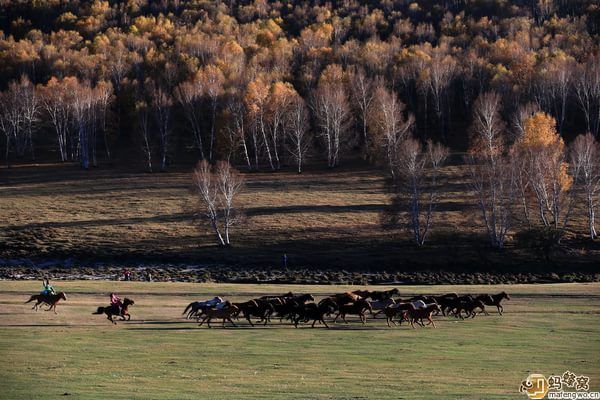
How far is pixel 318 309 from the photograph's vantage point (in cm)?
3444

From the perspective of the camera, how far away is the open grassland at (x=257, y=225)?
243 ft

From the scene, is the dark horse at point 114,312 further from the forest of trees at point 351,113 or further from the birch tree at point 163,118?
the birch tree at point 163,118

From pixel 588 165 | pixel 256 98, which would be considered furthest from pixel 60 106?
pixel 588 165

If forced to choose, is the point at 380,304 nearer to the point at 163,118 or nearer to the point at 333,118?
the point at 333,118

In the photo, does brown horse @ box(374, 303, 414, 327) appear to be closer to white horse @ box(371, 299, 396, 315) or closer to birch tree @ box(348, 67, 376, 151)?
white horse @ box(371, 299, 396, 315)

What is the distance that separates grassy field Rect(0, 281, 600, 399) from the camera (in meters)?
20.9

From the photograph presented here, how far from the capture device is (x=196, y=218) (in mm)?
87188

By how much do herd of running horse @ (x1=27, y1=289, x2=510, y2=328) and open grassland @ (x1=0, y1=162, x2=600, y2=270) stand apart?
32.8 meters

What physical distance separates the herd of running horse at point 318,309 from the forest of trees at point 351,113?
39.1 metres

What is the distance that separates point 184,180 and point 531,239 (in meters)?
51.7

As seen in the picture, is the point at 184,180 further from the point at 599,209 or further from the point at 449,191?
the point at 599,209

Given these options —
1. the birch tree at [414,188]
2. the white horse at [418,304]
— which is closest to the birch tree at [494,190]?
the birch tree at [414,188]

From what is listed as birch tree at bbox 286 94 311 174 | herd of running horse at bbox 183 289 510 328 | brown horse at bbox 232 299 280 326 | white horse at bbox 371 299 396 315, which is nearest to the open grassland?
birch tree at bbox 286 94 311 174

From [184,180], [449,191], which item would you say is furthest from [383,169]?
[184,180]
